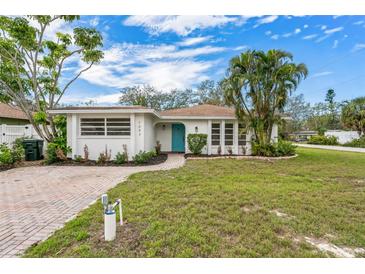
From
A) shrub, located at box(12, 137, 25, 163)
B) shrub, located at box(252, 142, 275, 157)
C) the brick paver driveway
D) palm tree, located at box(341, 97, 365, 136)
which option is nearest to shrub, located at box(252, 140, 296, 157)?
shrub, located at box(252, 142, 275, 157)

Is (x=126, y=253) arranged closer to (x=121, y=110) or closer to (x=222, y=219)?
(x=222, y=219)

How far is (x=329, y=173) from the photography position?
7547 mm

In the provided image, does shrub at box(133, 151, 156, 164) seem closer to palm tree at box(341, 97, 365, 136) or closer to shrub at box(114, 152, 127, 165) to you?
shrub at box(114, 152, 127, 165)

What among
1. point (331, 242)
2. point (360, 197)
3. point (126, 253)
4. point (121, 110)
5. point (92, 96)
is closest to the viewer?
point (126, 253)

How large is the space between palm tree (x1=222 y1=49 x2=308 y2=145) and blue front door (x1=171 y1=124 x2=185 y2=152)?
166 inches

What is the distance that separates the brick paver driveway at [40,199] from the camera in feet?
9.89

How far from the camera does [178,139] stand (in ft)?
47.6

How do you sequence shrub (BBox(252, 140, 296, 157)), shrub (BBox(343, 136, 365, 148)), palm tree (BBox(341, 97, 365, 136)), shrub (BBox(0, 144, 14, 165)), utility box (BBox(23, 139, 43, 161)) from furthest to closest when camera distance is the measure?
palm tree (BBox(341, 97, 365, 136))
shrub (BBox(343, 136, 365, 148))
shrub (BBox(252, 140, 296, 157))
utility box (BBox(23, 139, 43, 161))
shrub (BBox(0, 144, 14, 165))

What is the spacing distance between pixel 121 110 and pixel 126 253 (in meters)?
8.38

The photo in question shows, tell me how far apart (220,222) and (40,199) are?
4.12 metres

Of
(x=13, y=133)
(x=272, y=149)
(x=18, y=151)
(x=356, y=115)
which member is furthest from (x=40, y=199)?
(x=356, y=115)

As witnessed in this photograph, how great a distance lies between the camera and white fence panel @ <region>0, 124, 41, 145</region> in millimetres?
10109

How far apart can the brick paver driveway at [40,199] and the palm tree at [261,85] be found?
25.1 feet
